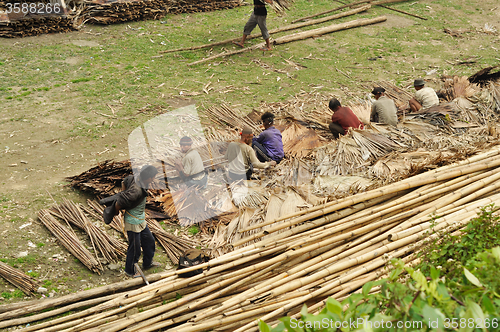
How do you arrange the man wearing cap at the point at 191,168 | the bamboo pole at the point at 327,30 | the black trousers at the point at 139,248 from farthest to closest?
1. the bamboo pole at the point at 327,30
2. the man wearing cap at the point at 191,168
3. the black trousers at the point at 139,248

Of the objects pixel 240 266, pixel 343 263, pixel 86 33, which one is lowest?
pixel 240 266

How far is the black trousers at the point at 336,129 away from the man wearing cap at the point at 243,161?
4.95 ft

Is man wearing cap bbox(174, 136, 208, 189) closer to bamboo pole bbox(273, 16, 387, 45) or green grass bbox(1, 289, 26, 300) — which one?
green grass bbox(1, 289, 26, 300)

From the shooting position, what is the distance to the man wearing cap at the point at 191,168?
5.66 meters

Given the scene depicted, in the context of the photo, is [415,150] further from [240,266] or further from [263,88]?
[263,88]

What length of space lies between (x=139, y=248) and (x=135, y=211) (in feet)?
1.56

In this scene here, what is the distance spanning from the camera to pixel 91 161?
629 centimetres

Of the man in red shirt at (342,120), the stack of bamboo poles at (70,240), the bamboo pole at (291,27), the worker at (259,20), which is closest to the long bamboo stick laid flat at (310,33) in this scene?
the worker at (259,20)

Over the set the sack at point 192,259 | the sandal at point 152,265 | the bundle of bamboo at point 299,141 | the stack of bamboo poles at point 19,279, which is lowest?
the sandal at point 152,265

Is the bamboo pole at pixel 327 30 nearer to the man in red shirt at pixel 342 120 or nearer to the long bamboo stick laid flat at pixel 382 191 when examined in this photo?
the man in red shirt at pixel 342 120

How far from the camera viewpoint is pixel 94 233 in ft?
15.8

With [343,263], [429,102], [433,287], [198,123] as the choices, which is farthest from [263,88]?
[433,287]

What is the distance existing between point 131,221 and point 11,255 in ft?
4.83

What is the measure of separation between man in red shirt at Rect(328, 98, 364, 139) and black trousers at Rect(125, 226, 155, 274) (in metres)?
3.68
